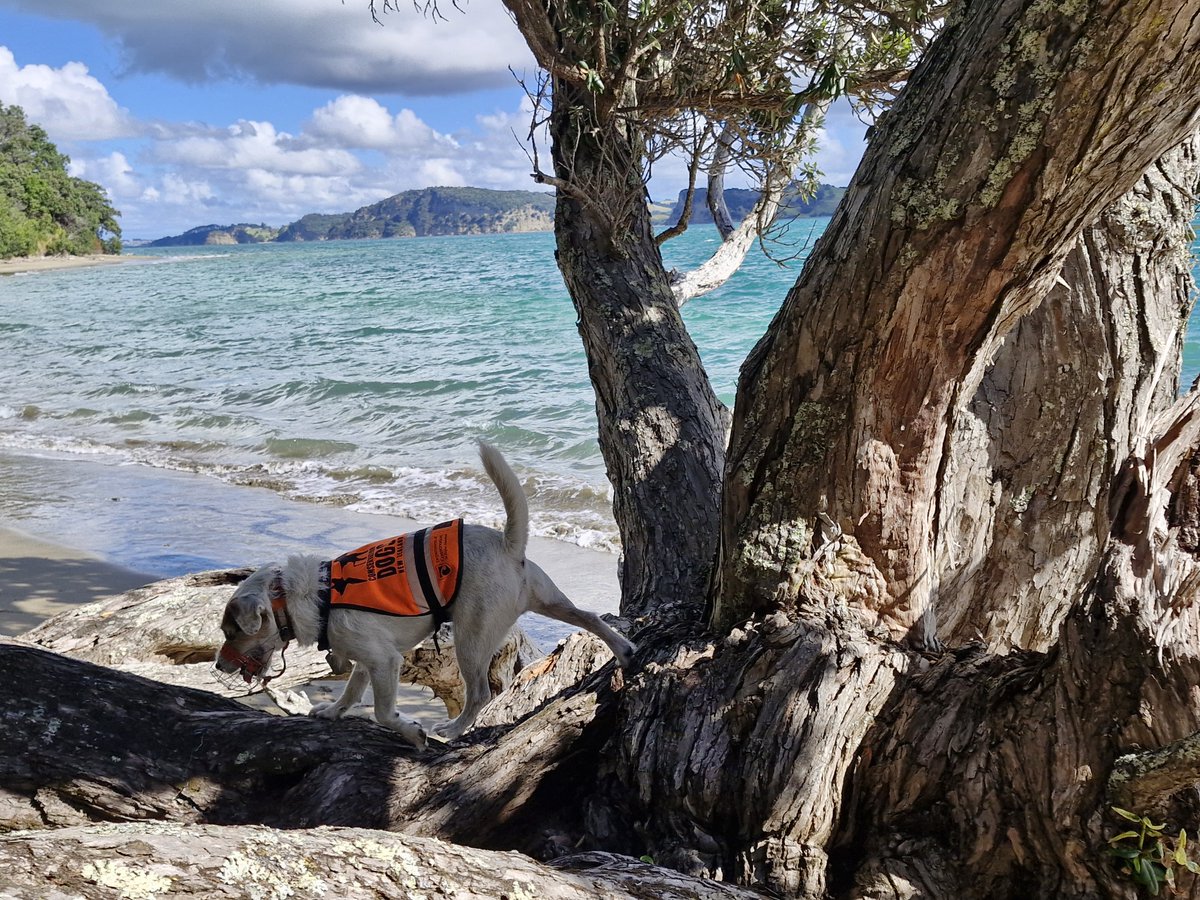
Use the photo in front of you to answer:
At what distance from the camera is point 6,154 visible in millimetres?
79812

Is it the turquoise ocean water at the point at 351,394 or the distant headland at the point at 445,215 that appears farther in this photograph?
the distant headland at the point at 445,215

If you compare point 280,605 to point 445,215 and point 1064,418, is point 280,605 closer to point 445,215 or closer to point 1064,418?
point 1064,418

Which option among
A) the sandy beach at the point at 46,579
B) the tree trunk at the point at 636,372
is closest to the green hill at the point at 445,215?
the sandy beach at the point at 46,579

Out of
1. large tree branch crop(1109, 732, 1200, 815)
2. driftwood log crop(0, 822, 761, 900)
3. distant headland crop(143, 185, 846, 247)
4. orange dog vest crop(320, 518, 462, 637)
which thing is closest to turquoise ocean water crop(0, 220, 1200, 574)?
orange dog vest crop(320, 518, 462, 637)

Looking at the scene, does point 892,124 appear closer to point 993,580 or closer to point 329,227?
point 993,580

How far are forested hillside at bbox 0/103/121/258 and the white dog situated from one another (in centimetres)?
8020

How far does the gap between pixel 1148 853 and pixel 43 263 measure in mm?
87176

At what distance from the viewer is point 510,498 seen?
12.9 ft

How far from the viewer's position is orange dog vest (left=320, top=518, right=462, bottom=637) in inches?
153

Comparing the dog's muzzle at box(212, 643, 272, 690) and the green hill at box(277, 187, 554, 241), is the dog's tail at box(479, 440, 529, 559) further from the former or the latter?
the green hill at box(277, 187, 554, 241)

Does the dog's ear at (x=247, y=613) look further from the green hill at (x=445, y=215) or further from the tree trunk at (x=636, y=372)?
the green hill at (x=445, y=215)

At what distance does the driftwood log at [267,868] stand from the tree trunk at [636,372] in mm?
2264

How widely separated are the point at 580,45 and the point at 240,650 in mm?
3389

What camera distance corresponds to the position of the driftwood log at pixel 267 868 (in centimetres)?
158
